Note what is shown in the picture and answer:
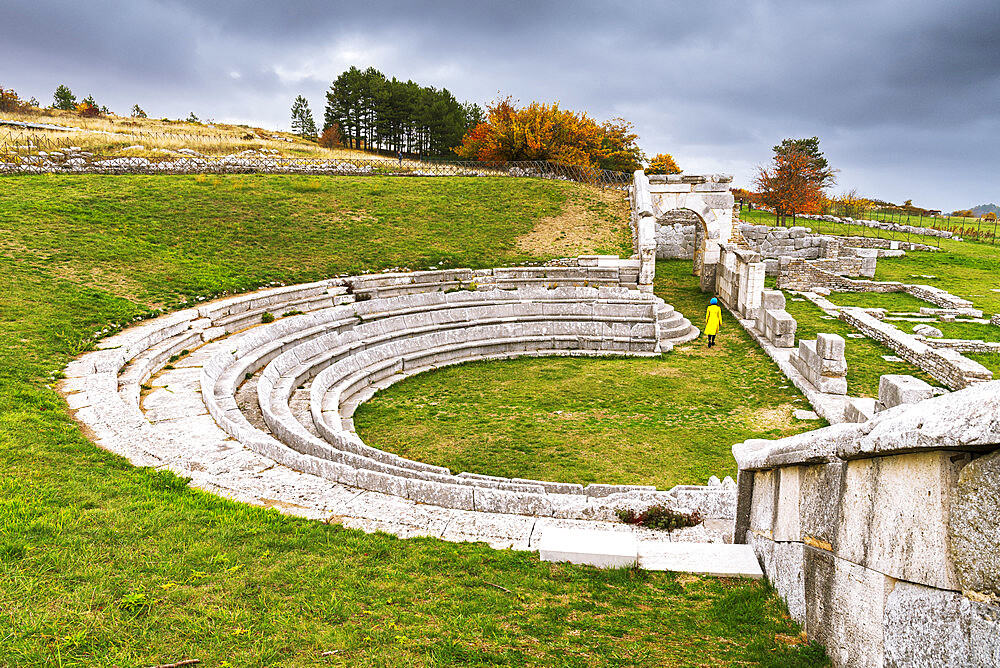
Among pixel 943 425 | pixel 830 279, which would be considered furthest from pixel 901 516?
pixel 830 279

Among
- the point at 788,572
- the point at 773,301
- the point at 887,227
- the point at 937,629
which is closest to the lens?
the point at 937,629

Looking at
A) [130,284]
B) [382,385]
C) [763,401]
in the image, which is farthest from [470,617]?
[130,284]

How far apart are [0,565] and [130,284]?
1290cm

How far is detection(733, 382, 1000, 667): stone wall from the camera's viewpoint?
8.23 ft

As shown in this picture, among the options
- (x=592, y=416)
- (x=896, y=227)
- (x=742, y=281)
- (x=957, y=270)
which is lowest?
(x=592, y=416)

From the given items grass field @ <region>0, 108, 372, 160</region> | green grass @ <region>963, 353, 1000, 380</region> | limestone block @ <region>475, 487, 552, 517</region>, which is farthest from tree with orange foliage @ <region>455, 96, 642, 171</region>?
limestone block @ <region>475, 487, 552, 517</region>

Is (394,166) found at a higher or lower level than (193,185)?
higher

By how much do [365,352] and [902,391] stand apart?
10.2 m

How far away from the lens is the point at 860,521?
3260 mm

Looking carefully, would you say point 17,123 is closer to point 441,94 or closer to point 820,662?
point 441,94

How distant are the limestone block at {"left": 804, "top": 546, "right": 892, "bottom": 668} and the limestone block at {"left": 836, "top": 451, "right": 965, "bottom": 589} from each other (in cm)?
10

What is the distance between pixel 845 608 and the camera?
3.38m

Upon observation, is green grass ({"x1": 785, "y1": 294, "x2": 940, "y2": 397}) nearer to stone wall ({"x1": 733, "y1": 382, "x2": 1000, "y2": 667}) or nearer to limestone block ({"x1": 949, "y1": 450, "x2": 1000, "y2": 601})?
stone wall ({"x1": 733, "y1": 382, "x2": 1000, "y2": 667})

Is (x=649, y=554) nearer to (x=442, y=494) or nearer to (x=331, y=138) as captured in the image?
(x=442, y=494)
